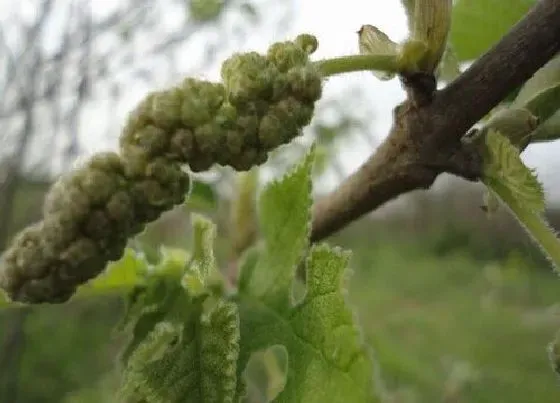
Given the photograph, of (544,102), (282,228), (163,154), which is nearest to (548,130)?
(544,102)

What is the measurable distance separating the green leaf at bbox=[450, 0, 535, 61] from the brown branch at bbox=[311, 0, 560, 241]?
282 millimetres

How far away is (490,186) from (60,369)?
4.53 meters

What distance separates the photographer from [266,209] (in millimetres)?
762

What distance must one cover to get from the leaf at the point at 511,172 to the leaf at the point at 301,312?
0.14 meters

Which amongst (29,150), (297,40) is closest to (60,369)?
(29,150)

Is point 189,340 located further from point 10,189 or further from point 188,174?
point 10,189

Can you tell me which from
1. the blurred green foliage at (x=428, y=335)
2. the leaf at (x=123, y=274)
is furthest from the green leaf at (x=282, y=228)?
the blurred green foliage at (x=428, y=335)

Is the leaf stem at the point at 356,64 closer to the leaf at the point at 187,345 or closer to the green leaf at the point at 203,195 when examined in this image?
the leaf at the point at 187,345

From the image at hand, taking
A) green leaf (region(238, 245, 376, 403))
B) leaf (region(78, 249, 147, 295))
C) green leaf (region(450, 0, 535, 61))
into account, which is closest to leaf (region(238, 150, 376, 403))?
green leaf (region(238, 245, 376, 403))

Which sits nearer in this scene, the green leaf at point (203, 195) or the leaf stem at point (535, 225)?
the leaf stem at point (535, 225)

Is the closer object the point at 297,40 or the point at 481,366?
the point at 297,40

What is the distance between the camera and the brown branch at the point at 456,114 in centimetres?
62

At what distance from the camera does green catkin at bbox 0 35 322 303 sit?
53 cm

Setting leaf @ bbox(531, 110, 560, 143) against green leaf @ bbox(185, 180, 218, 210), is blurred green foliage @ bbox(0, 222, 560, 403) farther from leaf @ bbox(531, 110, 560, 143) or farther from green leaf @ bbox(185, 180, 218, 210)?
leaf @ bbox(531, 110, 560, 143)
